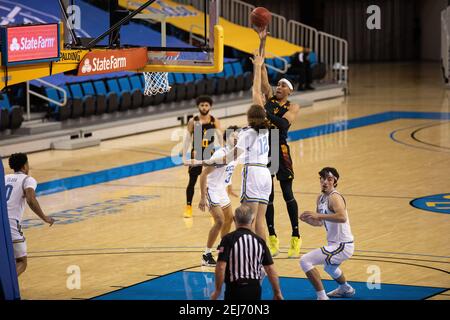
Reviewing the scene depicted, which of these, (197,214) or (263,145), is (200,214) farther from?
(263,145)

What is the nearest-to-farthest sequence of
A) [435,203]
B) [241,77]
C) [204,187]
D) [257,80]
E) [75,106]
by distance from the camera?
[257,80] < [204,187] < [435,203] < [75,106] < [241,77]

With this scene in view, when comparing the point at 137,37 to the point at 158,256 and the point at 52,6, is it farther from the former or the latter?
the point at 158,256

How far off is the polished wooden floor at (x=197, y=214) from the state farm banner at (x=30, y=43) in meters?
2.48

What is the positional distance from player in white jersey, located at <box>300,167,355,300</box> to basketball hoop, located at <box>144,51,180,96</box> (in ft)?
10.7

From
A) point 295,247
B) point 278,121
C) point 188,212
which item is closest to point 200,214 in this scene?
point 188,212

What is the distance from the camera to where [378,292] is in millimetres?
10570

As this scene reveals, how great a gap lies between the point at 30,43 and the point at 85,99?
480 inches

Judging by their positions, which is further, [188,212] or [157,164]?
[157,164]

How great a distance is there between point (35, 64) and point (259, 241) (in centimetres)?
353

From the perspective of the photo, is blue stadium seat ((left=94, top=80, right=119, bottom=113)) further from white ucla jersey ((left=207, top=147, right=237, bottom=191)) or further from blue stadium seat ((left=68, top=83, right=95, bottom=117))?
white ucla jersey ((left=207, top=147, right=237, bottom=191))

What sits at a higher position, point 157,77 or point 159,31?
point 159,31

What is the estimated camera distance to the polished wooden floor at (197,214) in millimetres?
11695

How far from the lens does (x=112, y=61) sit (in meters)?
12.1

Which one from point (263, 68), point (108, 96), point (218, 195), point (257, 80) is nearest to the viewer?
point (257, 80)
